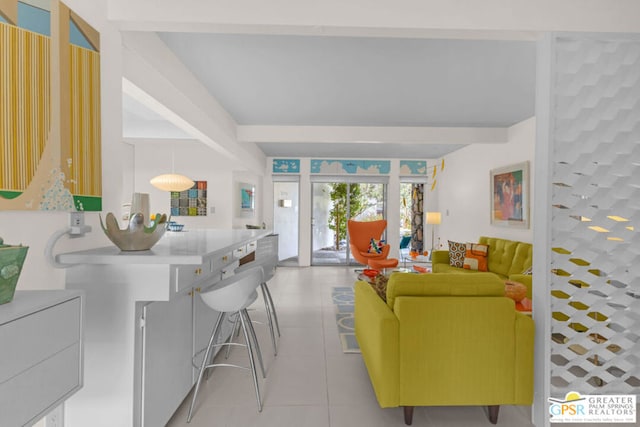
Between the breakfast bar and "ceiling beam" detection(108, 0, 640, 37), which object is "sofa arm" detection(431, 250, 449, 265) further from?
the breakfast bar

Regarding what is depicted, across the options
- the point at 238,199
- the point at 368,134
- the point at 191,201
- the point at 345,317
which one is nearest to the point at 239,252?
the point at 345,317

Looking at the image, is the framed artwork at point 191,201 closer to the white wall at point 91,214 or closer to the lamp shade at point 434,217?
the lamp shade at point 434,217

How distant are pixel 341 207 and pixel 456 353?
20.0 feet

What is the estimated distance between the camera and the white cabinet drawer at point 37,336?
3.29 feet

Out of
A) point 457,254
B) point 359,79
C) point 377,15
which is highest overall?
point 359,79

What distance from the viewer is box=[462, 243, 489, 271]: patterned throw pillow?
5.16 metres

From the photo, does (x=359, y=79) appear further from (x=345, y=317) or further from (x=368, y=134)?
(x=345, y=317)

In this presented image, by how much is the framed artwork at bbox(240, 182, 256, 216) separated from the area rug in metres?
2.75

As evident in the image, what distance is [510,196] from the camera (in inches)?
199

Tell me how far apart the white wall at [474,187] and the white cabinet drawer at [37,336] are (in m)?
4.95

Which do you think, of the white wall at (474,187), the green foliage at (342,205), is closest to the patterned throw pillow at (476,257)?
the white wall at (474,187)

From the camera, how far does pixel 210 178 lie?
22.7 feet

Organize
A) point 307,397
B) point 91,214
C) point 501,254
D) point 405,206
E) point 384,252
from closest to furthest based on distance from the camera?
point 91,214
point 307,397
point 501,254
point 384,252
point 405,206


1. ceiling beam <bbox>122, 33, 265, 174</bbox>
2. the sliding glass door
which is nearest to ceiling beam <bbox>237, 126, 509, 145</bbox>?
ceiling beam <bbox>122, 33, 265, 174</bbox>
